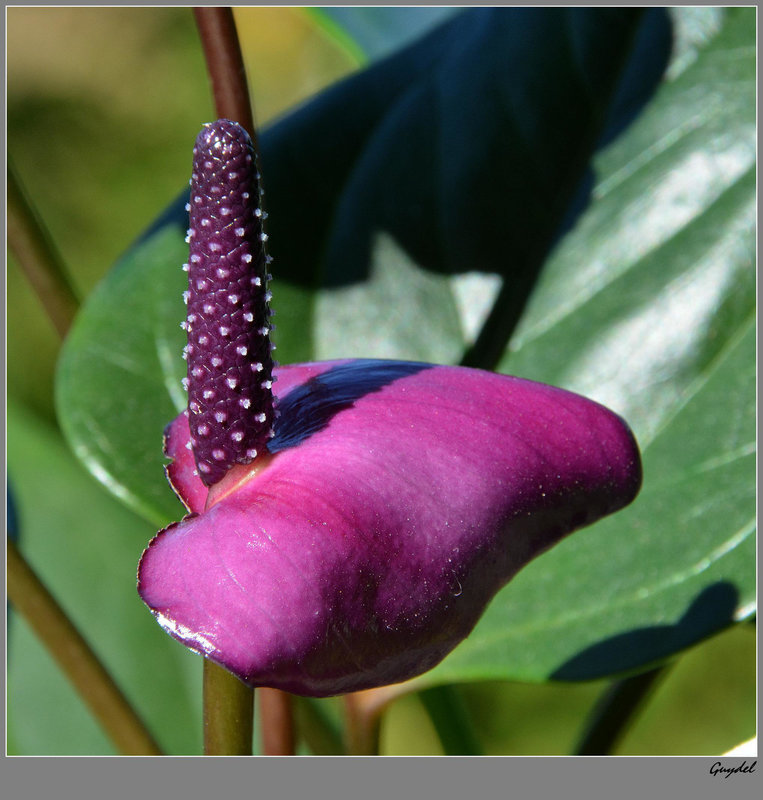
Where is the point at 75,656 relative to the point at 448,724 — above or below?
above

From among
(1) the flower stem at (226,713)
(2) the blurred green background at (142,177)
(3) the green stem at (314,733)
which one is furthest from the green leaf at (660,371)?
(2) the blurred green background at (142,177)

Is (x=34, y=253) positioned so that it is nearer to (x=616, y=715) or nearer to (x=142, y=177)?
(x=616, y=715)

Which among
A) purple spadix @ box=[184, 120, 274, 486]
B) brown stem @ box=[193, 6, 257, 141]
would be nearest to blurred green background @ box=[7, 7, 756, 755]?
brown stem @ box=[193, 6, 257, 141]

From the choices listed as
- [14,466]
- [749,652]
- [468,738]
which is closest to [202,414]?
[468,738]

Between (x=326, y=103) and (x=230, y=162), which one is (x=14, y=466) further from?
(x=230, y=162)

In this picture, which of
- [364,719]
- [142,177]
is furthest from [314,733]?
[142,177]

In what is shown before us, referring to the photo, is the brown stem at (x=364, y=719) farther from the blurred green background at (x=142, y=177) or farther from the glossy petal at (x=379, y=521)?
the blurred green background at (x=142, y=177)

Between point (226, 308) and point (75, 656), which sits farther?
point (75, 656)
